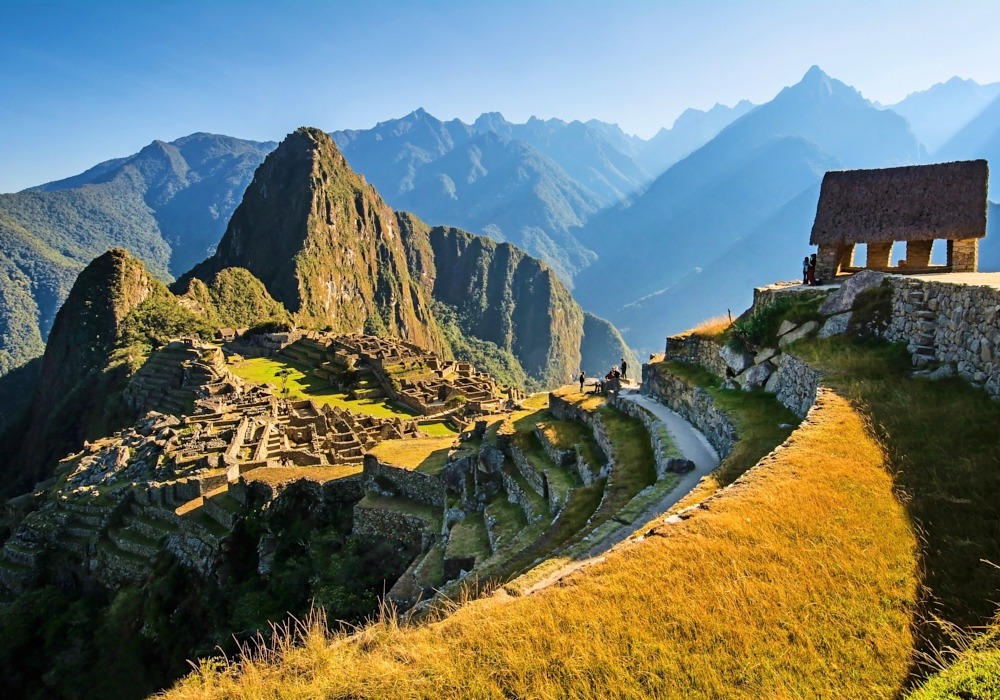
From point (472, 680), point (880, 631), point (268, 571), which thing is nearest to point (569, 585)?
point (472, 680)

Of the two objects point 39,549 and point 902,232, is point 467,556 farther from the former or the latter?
point 39,549

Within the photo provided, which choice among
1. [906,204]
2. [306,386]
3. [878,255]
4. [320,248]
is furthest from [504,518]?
[320,248]

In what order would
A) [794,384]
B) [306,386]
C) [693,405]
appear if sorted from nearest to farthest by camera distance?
[794,384] < [693,405] < [306,386]

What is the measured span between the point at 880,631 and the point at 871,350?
6.96 m

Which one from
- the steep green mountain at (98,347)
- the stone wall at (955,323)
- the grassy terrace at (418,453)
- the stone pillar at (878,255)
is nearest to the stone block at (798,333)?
the stone wall at (955,323)

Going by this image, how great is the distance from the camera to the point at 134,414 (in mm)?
55094

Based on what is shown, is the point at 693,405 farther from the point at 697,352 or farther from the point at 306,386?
the point at 306,386

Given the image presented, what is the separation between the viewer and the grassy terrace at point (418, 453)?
17.9 metres

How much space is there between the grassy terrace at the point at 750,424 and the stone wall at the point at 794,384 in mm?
161

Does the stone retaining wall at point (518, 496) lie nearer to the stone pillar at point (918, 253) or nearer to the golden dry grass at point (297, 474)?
the golden dry grass at point (297, 474)

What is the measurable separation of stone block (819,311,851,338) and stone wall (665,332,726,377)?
3.38 metres

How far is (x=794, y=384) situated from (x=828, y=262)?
23.7ft

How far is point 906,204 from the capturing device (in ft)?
47.6

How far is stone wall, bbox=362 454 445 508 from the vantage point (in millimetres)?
16750
